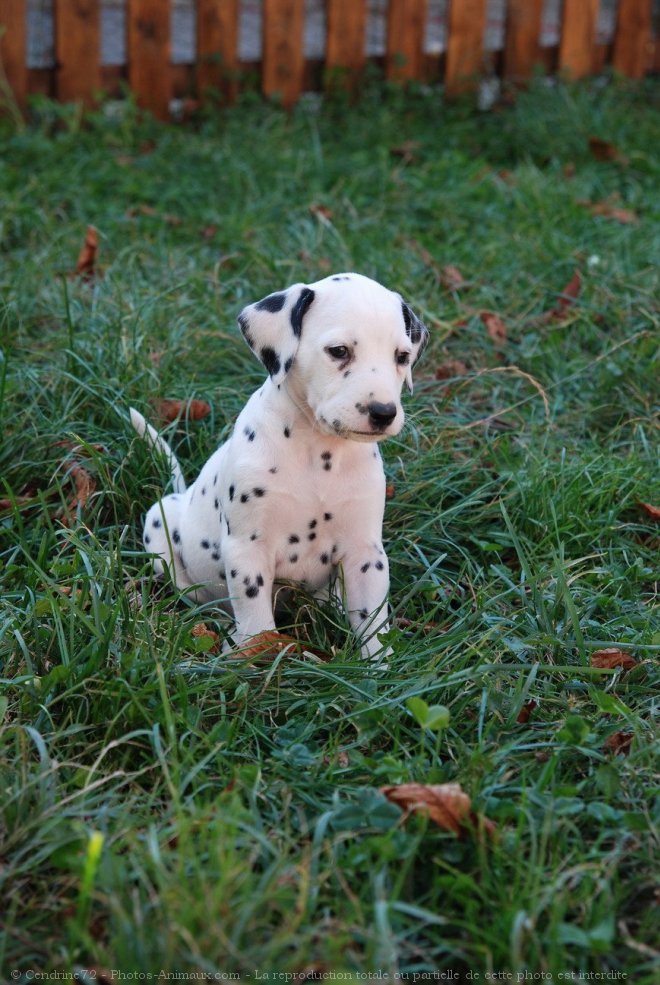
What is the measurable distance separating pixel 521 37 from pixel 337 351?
7.46 meters

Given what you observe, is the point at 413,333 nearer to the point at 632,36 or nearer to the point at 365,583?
the point at 365,583

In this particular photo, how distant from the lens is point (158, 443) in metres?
4.30

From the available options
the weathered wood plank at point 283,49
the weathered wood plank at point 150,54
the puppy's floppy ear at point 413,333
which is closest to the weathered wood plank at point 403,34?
the weathered wood plank at point 283,49

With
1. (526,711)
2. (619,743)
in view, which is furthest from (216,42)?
(619,743)

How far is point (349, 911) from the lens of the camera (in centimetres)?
237

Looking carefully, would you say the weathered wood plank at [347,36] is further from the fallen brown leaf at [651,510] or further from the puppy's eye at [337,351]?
the puppy's eye at [337,351]

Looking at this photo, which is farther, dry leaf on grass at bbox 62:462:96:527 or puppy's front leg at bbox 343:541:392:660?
dry leaf on grass at bbox 62:462:96:527

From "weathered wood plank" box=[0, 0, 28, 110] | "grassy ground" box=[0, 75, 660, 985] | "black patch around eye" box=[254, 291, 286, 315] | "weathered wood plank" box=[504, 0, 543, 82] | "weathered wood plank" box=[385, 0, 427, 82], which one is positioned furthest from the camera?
"weathered wood plank" box=[504, 0, 543, 82]

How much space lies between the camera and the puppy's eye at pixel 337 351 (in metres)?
3.33

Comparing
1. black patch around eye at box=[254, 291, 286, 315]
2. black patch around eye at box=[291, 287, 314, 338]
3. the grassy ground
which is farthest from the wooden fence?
black patch around eye at box=[291, 287, 314, 338]

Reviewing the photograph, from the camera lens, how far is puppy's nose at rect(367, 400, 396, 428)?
324 centimetres

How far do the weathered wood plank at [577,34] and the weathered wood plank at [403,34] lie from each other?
133 centimetres

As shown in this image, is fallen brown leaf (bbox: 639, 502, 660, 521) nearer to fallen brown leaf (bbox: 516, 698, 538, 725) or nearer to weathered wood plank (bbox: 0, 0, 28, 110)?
fallen brown leaf (bbox: 516, 698, 538, 725)

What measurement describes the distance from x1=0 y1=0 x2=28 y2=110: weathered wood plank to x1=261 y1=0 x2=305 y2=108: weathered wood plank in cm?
180
